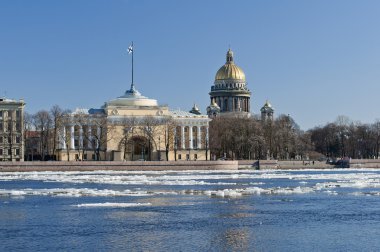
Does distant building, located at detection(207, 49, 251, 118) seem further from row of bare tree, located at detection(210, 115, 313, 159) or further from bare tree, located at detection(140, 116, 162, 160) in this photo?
bare tree, located at detection(140, 116, 162, 160)

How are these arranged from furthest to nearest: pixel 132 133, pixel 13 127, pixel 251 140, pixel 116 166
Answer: pixel 251 140 < pixel 132 133 < pixel 13 127 < pixel 116 166

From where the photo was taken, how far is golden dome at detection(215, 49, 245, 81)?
611 ft

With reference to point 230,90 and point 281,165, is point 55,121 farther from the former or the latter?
point 230,90

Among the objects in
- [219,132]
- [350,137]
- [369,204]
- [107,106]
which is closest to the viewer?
[369,204]

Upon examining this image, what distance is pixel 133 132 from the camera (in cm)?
12750

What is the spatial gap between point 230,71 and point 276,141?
52.0 m

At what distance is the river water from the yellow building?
66336 mm

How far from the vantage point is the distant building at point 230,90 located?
7293 inches

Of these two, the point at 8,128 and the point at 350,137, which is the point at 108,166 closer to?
the point at 8,128

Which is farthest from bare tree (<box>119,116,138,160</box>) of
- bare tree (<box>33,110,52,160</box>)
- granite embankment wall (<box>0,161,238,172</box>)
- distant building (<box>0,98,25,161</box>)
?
granite embankment wall (<box>0,161,238,172</box>)

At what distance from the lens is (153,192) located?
5531 centimetres

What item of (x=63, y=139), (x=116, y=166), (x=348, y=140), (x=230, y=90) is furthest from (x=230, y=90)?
(x=116, y=166)

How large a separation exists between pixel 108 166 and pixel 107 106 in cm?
2641

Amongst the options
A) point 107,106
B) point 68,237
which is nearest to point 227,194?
point 68,237
